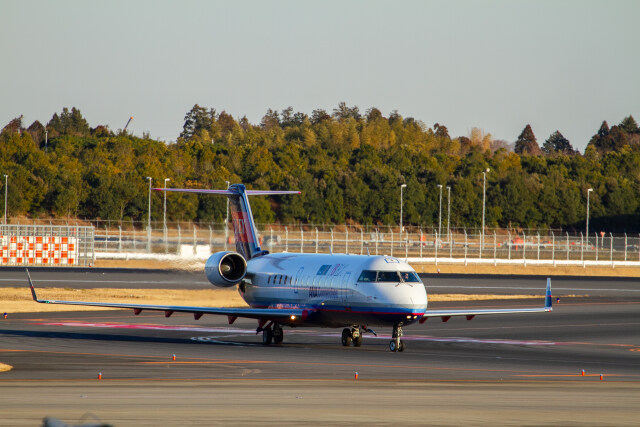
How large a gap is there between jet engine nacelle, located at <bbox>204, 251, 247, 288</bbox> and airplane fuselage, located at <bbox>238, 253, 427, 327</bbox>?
0.66m

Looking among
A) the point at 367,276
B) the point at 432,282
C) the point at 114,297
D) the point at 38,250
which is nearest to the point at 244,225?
the point at 367,276

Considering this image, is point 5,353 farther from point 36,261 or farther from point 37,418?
point 36,261

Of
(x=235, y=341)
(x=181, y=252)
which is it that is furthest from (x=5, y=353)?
(x=181, y=252)

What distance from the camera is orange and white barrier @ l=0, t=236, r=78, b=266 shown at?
76.7m

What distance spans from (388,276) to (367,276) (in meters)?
0.64

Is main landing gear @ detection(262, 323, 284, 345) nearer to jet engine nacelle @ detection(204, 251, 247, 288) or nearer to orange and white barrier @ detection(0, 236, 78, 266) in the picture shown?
jet engine nacelle @ detection(204, 251, 247, 288)

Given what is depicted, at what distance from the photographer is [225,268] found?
35281mm

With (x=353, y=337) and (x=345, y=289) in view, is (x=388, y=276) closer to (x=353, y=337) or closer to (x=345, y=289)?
(x=345, y=289)

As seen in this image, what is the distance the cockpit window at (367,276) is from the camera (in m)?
30.7

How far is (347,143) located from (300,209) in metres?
68.7

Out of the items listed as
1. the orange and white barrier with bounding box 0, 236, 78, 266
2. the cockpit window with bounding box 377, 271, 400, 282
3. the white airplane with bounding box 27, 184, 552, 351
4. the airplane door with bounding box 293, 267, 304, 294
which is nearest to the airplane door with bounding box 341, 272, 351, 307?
the white airplane with bounding box 27, 184, 552, 351

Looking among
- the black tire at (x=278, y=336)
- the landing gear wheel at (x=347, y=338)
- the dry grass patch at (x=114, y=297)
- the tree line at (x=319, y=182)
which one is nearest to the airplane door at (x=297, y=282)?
the black tire at (x=278, y=336)

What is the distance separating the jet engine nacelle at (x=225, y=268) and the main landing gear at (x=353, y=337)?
15.1 ft

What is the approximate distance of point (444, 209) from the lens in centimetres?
13488
